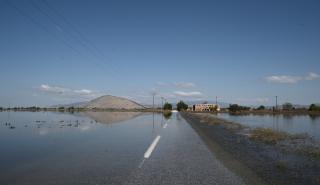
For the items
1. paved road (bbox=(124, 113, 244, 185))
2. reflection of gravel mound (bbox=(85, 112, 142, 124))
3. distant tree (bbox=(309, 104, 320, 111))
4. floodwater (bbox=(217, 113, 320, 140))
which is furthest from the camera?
distant tree (bbox=(309, 104, 320, 111))

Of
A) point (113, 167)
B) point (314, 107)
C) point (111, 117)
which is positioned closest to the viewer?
point (113, 167)

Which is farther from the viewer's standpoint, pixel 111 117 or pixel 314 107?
pixel 314 107

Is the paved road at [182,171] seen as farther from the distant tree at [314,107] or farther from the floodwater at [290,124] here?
the distant tree at [314,107]

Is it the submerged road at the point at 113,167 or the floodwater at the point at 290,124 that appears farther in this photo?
the floodwater at the point at 290,124

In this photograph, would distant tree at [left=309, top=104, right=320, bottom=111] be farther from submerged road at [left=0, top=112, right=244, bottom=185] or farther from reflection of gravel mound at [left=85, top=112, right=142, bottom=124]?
submerged road at [left=0, top=112, right=244, bottom=185]

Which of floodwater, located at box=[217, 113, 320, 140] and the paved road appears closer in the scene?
the paved road

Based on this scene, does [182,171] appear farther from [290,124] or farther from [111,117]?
[111,117]

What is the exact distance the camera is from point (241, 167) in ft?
37.7

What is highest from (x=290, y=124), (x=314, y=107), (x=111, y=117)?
(x=314, y=107)

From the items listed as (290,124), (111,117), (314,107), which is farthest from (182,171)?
(314,107)

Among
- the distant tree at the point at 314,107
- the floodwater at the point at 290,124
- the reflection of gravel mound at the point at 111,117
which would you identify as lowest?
the floodwater at the point at 290,124

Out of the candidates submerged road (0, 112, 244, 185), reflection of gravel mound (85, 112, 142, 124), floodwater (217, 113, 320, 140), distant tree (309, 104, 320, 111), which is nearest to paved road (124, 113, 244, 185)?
submerged road (0, 112, 244, 185)

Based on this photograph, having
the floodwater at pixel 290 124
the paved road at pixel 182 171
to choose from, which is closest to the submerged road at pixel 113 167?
the paved road at pixel 182 171

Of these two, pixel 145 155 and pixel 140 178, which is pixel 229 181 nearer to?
pixel 140 178
